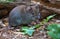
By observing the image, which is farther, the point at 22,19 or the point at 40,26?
the point at 22,19

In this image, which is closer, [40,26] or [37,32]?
[37,32]

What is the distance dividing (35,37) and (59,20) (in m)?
1.27

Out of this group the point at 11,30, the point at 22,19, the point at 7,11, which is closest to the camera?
the point at 11,30

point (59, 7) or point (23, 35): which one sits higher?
point (59, 7)

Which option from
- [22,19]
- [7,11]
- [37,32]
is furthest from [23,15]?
[37,32]

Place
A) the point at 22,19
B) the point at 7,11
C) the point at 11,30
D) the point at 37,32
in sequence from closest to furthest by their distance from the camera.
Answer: the point at 37,32, the point at 11,30, the point at 22,19, the point at 7,11

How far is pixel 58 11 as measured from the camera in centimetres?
513

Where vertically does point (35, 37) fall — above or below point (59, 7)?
below

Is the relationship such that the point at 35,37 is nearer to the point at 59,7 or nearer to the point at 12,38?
the point at 12,38

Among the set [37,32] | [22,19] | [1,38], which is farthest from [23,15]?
[1,38]

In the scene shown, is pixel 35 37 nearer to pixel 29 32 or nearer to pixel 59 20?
pixel 29 32

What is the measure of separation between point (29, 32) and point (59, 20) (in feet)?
3.93

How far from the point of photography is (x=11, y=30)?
4695 millimetres

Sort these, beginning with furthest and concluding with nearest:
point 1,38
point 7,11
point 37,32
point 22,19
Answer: point 7,11 → point 22,19 → point 37,32 → point 1,38
